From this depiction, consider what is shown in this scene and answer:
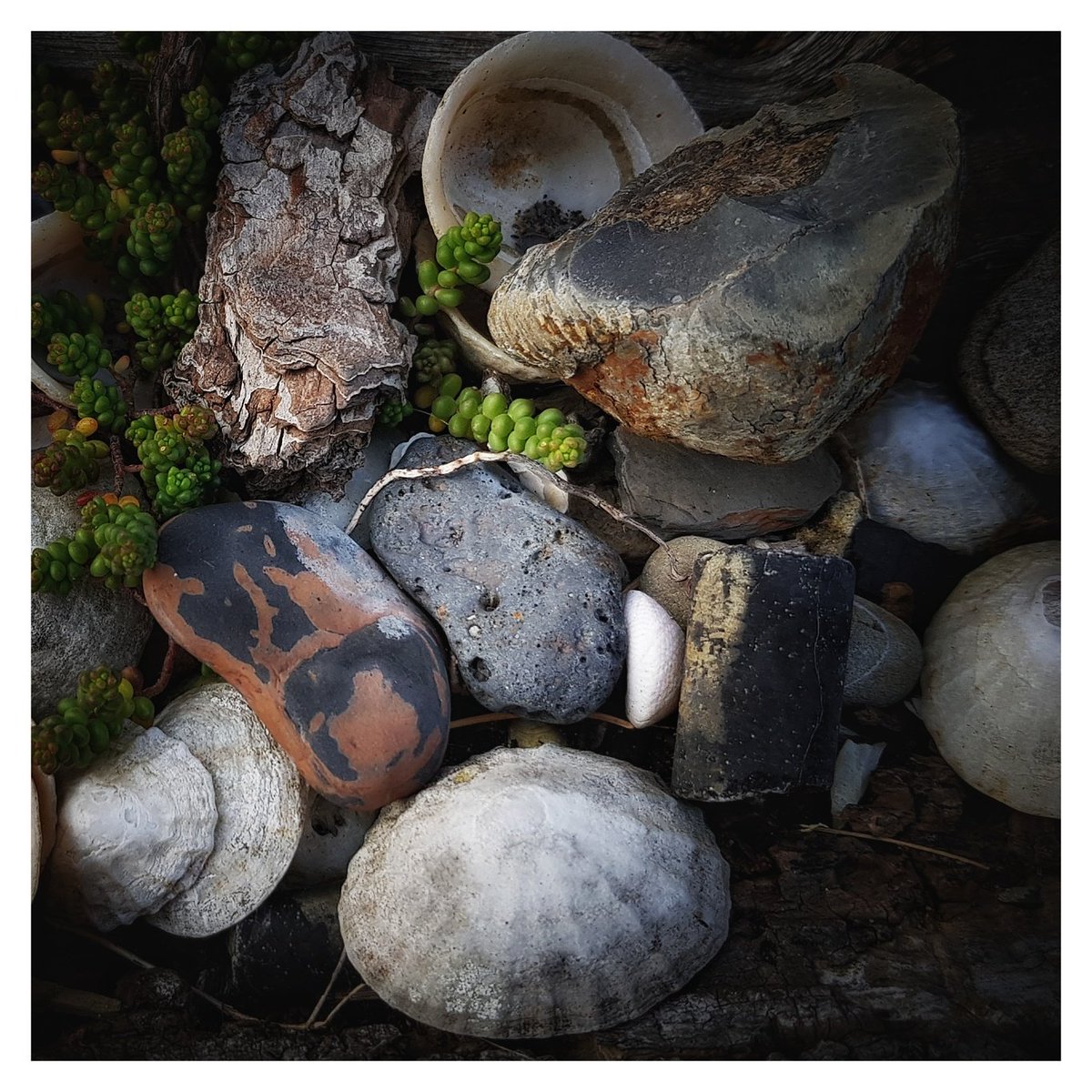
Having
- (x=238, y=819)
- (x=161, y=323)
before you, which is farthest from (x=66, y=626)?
(x=161, y=323)

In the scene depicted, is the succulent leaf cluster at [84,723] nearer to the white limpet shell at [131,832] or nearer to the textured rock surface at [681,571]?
the white limpet shell at [131,832]

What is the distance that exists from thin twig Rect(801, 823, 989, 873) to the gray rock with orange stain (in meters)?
0.62

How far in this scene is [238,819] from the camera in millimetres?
1318

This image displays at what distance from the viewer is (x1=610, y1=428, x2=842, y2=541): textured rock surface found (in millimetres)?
1442

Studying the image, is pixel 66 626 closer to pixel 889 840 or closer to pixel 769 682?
pixel 769 682

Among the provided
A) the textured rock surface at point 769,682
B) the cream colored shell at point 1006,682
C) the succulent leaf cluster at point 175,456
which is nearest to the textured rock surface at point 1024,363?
the cream colored shell at point 1006,682

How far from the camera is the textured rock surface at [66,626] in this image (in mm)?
1275

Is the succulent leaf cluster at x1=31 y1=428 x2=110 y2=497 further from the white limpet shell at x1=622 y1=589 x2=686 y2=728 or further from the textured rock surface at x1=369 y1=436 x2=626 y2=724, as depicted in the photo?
the white limpet shell at x1=622 y1=589 x2=686 y2=728

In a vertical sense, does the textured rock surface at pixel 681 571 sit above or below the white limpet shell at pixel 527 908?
above

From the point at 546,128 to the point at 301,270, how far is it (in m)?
0.55

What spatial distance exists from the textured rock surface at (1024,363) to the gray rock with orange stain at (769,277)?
0.94 feet

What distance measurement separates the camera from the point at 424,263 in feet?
4.61
